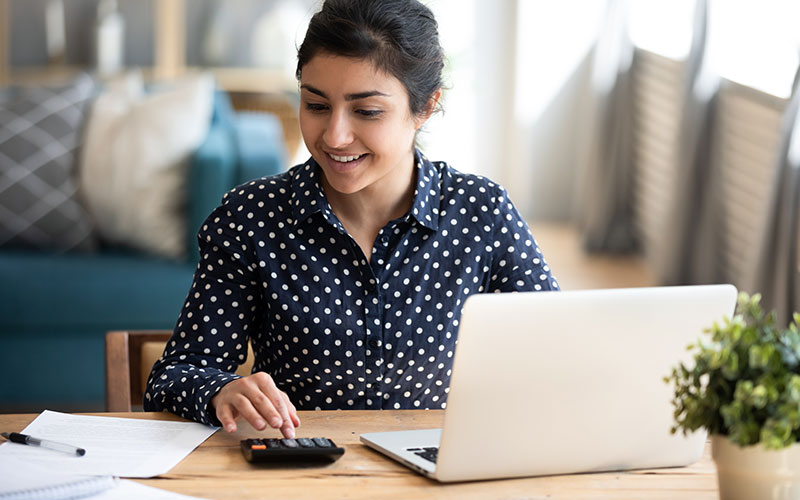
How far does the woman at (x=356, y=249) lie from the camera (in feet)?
5.02

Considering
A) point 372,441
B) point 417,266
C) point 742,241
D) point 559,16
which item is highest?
point 559,16

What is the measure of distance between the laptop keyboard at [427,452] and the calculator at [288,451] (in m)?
0.09

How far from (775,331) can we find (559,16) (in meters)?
4.77

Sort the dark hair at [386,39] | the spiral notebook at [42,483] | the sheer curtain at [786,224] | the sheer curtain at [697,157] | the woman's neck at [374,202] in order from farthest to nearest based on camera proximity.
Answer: the sheer curtain at [697,157] → the sheer curtain at [786,224] → the woman's neck at [374,202] → the dark hair at [386,39] → the spiral notebook at [42,483]

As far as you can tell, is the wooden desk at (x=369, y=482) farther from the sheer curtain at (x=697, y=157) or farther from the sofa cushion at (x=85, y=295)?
the sheer curtain at (x=697, y=157)

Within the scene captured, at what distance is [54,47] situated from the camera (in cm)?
546

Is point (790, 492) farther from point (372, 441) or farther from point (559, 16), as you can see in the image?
point (559, 16)

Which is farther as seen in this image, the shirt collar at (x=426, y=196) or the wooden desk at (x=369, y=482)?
the shirt collar at (x=426, y=196)

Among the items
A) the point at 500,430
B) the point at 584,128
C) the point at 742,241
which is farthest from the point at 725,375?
the point at 584,128

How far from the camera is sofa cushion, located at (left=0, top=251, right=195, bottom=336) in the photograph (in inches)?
121

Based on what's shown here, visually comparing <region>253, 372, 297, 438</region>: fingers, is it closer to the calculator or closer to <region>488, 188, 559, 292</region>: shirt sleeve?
the calculator

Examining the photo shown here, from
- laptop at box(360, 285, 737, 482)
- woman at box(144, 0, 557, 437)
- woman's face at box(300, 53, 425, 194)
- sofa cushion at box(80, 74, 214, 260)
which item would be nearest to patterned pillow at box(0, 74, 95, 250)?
sofa cushion at box(80, 74, 214, 260)

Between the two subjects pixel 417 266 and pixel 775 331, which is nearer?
pixel 775 331

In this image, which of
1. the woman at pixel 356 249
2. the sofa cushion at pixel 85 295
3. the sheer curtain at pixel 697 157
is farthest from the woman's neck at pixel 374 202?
the sheer curtain at pixel 697 157
